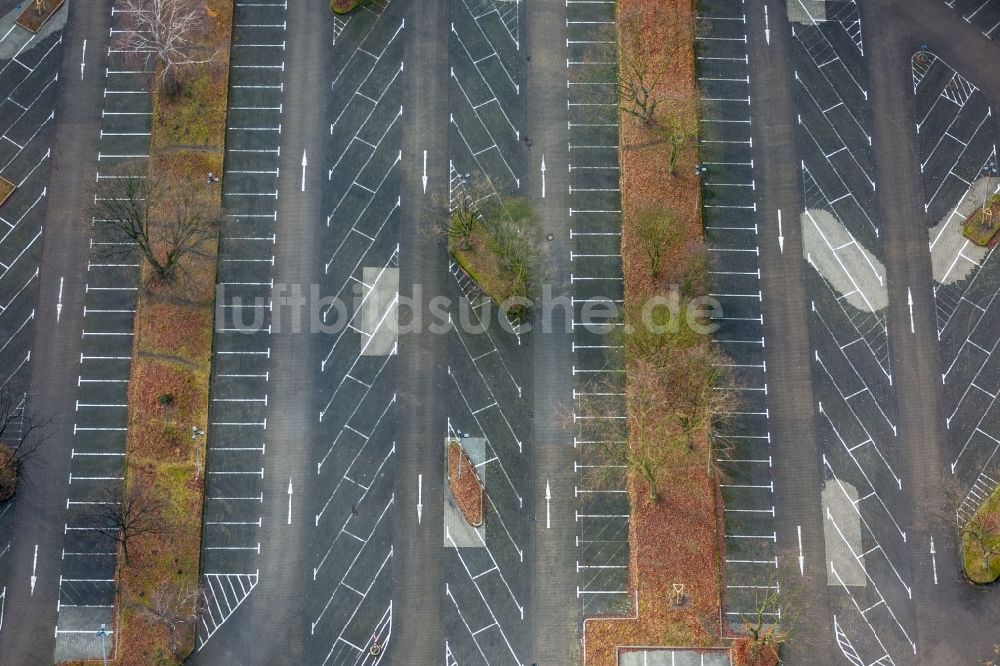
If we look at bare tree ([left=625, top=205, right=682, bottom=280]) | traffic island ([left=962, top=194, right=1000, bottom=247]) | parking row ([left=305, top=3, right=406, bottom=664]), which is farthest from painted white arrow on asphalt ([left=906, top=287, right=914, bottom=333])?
parking row ([left=305, top=3, right=406, bottom=664])

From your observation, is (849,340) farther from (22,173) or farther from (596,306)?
(22,173)

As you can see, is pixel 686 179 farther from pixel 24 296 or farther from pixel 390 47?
pixel 24 296

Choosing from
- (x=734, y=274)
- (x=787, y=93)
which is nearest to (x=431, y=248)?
(x=734, y=274)

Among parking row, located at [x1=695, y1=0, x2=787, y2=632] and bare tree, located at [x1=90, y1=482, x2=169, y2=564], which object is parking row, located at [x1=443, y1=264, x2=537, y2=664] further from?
bare tree, located at [x1=90, y1=482, x2=169, y2=564]

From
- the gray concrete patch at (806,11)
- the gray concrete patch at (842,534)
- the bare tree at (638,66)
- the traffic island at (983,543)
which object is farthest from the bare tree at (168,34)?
the traffic island at (983,543)

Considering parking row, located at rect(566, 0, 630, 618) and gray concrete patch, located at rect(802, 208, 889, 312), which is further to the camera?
gray concrete patch, located at rect(802, 208, 889, 312)

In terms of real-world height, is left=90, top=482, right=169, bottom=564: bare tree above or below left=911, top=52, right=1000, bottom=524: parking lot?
below
